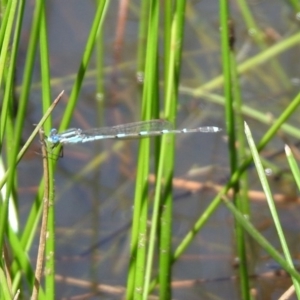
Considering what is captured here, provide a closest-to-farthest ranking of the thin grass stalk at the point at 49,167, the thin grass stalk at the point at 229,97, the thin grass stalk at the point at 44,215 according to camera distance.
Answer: the thin grass stalk at the point at 44,215
the thin grass stalk at the point at 49,167
the thin grass stalk at the point at 229,97

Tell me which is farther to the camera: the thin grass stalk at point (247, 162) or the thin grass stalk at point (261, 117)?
the thin grass stalk at point (261, 117)

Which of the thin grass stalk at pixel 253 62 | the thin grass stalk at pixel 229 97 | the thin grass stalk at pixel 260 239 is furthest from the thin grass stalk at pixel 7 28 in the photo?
the thin grass stalk at pixel 253 62

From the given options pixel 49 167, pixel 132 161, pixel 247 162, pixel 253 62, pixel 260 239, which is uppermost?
pixel 253 62

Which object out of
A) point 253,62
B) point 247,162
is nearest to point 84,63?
point 247,162

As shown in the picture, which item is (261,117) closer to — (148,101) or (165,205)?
(165,205)

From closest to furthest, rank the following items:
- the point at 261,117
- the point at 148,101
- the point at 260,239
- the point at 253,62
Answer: the point at 260,239 < the point at 148,101 < the point at 261,117 < the point at 253,62

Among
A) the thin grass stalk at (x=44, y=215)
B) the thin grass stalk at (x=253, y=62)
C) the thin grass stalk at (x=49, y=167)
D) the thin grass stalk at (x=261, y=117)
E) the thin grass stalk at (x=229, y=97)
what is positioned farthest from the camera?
the thin grass stalk at (x=253, y=62)

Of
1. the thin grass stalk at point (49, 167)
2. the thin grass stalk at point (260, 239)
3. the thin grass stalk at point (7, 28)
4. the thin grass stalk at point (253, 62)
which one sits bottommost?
the thin grass stalk at point (260, 239)

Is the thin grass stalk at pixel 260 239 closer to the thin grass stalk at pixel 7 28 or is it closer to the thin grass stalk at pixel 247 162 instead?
the thin grass stalk at pixel 247 162

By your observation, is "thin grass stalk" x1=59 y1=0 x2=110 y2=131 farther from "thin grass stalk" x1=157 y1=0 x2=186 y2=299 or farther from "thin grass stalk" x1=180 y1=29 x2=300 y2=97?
"thin grass stalk" x1=180 y1=29 x2=300 y2=97

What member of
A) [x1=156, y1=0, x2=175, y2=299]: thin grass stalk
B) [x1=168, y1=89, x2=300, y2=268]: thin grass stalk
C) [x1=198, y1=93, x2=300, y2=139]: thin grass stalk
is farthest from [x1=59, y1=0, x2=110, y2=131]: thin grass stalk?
[x1=198, y1=93, x2=300, y2=139]: thin grass stalk
